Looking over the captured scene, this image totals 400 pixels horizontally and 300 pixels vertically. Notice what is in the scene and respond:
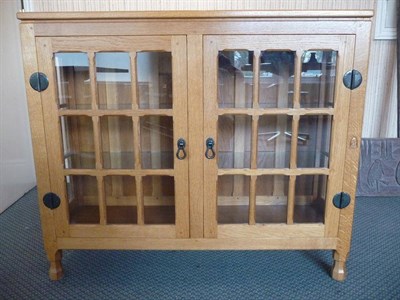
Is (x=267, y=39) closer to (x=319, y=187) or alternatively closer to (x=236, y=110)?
(x=236, y=110)

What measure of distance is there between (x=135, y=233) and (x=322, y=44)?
34.9 inches

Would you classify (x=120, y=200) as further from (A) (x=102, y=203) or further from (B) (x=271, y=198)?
(B) (x=271, y=198)

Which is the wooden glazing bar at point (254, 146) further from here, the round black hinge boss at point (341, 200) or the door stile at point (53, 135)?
the door stile at point (53, 135)

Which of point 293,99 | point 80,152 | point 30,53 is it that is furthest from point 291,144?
point 30,53

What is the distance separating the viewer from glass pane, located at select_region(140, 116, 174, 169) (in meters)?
1.11

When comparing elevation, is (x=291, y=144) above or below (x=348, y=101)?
below

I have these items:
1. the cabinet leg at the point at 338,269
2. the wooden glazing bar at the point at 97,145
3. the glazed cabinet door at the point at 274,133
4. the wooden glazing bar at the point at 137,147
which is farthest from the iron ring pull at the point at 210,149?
the cabinet leg at the point at 338,269

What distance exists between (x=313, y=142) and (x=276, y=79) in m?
0.26

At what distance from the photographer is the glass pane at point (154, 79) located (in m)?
1.06

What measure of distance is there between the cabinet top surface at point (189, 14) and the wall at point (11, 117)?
976 mm

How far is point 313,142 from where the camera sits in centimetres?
114

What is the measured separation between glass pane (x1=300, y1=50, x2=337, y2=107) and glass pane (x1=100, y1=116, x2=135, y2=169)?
2.00ft

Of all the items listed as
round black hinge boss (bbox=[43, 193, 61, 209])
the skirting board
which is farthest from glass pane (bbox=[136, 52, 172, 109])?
the skirting board

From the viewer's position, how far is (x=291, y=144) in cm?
113
